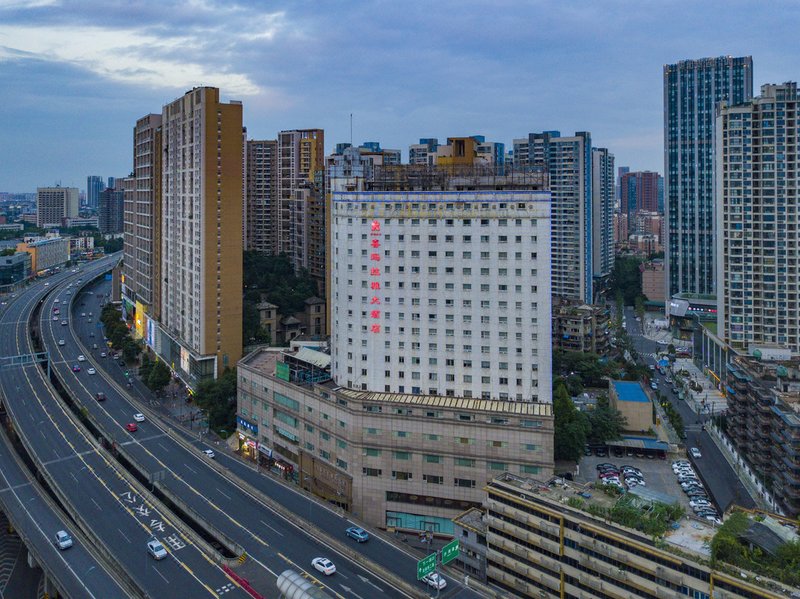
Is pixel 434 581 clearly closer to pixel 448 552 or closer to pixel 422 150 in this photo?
pixel 448 552

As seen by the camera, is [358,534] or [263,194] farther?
[263,194]

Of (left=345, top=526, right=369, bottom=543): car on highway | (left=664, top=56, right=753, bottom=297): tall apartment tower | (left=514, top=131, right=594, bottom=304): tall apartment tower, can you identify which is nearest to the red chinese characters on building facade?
(left=345, top=526, right=369, bottom=543): car on highway

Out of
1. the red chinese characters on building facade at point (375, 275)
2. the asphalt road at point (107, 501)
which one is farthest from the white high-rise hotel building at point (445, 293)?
the asphalt road at point (107, 501)

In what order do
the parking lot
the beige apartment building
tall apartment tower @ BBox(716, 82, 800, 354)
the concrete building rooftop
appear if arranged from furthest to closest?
1. tall apartment tower @ BBox(716, 82, 800, 354)
2. the concrete building rooftop
3. the parking lot
4. the beige apartment building

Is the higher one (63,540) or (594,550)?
(594,550)

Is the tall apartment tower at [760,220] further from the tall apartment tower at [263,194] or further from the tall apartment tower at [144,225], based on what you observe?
the tall apartment tower at [263,194]

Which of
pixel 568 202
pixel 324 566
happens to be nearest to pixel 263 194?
pixel 568 202

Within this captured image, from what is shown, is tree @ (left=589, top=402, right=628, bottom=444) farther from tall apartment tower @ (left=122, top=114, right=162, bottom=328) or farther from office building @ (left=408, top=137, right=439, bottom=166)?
office building @ (left=408, top=137, right=439, bottom=166)
